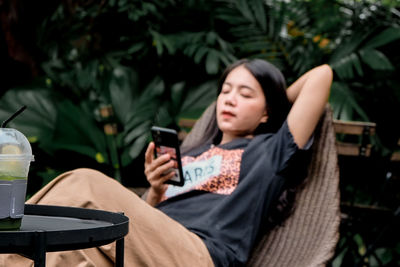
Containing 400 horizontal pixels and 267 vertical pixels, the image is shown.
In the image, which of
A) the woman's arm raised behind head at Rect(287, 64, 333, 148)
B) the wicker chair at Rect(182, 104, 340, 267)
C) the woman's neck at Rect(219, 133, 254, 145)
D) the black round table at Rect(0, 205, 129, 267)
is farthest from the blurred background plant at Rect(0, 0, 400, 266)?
the black round table at Rect(0, 205, 129, 267)

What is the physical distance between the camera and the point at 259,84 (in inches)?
92.5

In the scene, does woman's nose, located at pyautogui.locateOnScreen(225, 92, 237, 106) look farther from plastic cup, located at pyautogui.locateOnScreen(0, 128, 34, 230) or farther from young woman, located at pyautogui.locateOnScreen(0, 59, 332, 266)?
plastic cup, located at pyautogui.locateOnScreen(0, 128, 34, 230)

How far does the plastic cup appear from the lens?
1063 millimetres

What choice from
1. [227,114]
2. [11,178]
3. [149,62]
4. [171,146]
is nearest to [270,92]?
[227,114]

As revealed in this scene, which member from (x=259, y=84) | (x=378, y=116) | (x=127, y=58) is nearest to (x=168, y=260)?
(x=259, y=84)

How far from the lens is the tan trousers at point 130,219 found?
1.49 meters

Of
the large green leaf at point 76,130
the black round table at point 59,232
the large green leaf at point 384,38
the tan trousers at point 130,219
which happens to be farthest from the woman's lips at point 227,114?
the large green leaf at point 384,38

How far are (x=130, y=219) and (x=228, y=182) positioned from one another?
669 mm

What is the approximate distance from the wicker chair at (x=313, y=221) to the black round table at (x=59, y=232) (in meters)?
0.90

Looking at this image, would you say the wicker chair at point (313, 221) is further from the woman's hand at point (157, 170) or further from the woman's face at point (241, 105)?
the woman's hand at point (157, 170)

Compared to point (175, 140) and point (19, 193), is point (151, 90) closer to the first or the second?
point (175, 140)

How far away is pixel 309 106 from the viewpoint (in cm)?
214

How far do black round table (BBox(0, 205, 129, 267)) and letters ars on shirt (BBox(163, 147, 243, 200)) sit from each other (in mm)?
815

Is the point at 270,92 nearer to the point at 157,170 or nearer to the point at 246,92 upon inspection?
the point at 246,92
